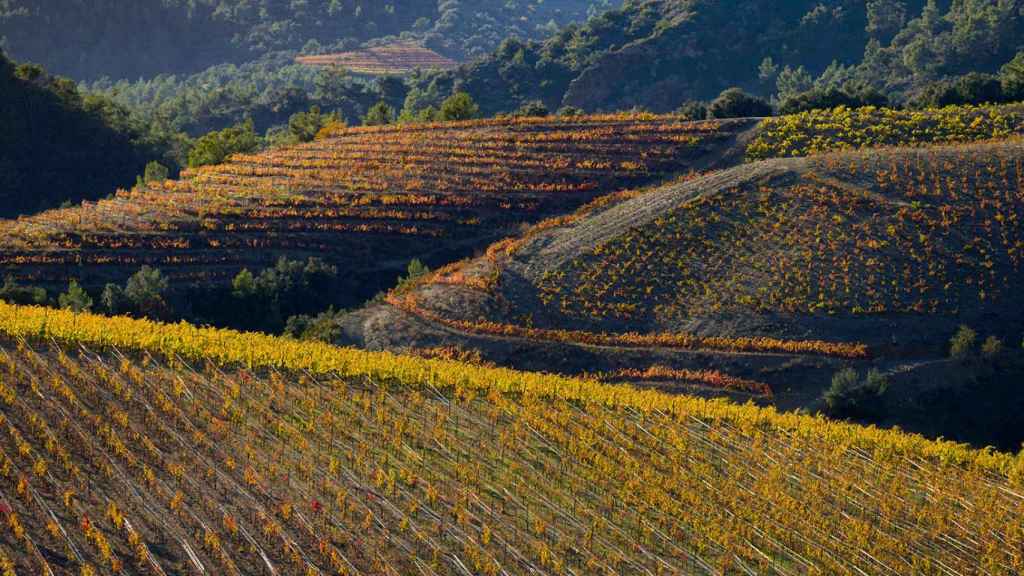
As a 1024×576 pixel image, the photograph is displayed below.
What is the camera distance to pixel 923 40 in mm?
158000

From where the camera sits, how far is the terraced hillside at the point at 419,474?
32344 millimetres

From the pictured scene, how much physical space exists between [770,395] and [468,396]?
14.0m

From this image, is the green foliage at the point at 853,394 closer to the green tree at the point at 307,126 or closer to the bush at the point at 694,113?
the bush at the point at 694,113

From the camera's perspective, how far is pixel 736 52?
181 metres

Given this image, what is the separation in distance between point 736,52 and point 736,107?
96.6 meters

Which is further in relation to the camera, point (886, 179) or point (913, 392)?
point (886, 179)

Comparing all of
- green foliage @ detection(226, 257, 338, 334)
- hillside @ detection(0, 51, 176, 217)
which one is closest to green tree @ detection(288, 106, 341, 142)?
hillside @ detection(0, 51, 176, 217)

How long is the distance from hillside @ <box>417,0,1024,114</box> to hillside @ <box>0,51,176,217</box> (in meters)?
64.8

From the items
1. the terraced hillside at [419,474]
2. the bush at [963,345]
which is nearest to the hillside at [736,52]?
the bush at [963,345]

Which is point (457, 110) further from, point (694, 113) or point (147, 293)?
point (147, 293)

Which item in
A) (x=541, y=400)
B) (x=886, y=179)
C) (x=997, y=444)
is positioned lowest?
(x=997, y=444)

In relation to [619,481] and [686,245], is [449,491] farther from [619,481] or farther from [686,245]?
[686,245]

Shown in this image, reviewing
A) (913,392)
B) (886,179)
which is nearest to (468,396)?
(913,392)

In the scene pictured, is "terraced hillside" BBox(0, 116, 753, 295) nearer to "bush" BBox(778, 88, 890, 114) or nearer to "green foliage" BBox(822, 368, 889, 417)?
"bush" BBox(778, 88, 890, 114)
